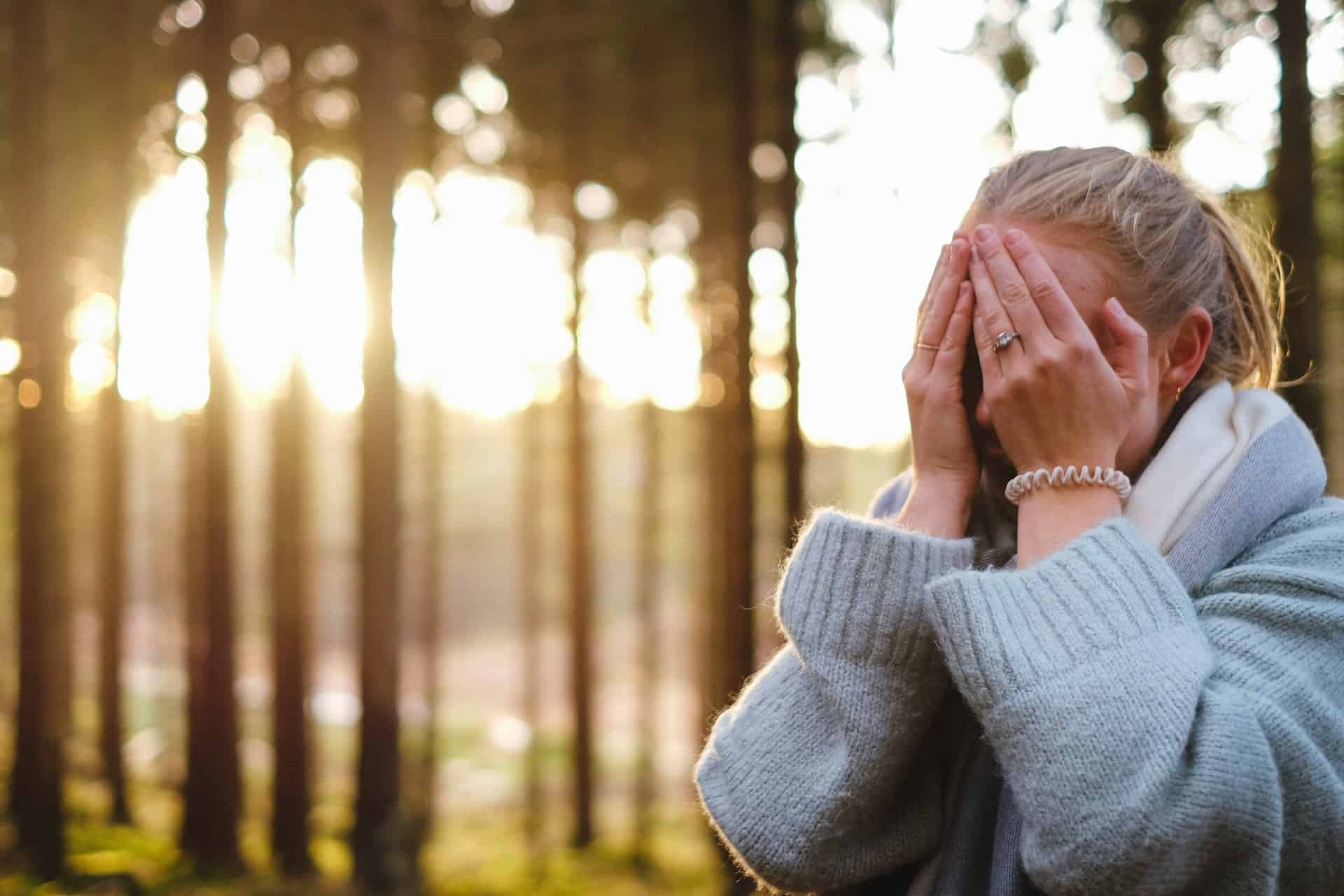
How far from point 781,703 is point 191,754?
25.2 feet

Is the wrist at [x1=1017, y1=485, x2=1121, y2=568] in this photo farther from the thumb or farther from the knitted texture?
the thumb

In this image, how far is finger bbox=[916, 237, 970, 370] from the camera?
148cm

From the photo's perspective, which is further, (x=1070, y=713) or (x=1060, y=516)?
(x=1060, y=516)

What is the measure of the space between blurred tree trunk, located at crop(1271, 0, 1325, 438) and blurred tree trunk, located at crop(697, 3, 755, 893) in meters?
3.18

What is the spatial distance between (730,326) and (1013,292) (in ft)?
23.3

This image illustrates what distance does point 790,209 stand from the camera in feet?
20.0

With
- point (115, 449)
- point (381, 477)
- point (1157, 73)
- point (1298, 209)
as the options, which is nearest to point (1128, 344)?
point (1298, 209)

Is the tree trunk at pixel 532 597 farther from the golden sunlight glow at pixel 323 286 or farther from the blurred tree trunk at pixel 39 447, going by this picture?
the blurred tree trunk at pixel 39 447

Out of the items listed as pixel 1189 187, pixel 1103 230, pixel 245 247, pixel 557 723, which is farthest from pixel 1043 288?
pixel 557 723

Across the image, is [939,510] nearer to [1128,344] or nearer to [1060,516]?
[1060,516]

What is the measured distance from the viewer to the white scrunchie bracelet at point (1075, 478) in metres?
1.35

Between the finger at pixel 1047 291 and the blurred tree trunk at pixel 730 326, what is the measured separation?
388cm

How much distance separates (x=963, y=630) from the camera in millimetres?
1255

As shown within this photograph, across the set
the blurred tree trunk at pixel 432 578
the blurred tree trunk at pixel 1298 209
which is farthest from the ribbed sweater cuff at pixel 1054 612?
the blurred tree trunk at pixel 432 578
